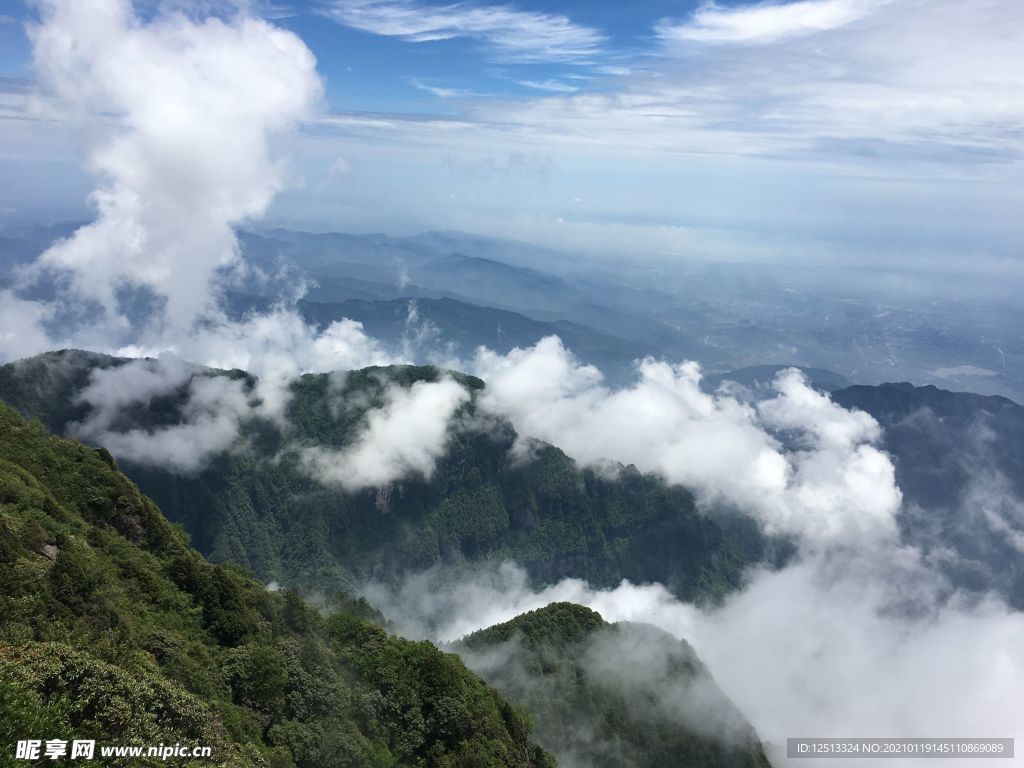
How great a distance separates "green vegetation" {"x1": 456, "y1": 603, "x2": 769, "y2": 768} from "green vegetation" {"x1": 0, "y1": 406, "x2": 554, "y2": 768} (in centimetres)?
2457

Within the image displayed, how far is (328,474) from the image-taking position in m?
194

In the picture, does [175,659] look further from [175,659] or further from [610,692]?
[610,692]

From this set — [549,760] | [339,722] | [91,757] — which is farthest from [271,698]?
[549,760]

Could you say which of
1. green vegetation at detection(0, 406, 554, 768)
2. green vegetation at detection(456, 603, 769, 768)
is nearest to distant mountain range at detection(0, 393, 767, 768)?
green vegetation at detection(0, 406, 554, 768)

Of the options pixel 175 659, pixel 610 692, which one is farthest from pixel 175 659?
pixel 610 692

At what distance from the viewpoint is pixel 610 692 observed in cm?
8394

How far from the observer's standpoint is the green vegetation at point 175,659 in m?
20.9

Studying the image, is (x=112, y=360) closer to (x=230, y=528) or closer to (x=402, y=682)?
(x=230, y=528)

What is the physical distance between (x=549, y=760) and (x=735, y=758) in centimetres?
3969

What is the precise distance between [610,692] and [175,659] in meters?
66.9

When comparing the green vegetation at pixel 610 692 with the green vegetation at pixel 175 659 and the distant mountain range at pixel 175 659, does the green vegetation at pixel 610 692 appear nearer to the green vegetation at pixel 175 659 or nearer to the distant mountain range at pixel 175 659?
the green vegetation at pixel 175 659

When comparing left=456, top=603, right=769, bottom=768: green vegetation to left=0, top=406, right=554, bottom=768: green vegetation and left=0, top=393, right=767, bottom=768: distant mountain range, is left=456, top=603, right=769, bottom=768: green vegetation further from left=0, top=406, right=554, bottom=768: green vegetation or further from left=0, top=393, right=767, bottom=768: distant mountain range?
left=0, top=393, right=767, bottom=768: distant mountain range

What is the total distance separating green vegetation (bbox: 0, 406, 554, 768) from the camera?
2092 centimetres

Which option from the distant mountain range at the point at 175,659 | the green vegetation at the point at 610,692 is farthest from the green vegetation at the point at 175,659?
the green vegetation at the point at 610,692
